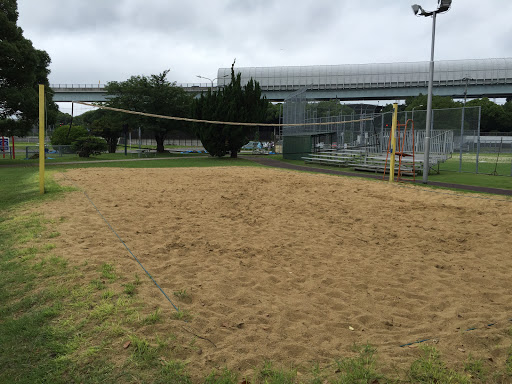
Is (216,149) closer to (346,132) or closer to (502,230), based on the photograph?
(346,132)

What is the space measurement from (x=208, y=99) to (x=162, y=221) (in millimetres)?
22076

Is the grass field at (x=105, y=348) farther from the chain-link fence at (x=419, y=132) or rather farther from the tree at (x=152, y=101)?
the tree at (x=152, y=101)

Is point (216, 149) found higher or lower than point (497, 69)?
lower

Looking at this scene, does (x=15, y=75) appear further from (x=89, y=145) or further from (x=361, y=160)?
(x=361, y=160)

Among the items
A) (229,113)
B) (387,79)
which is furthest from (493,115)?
(229,113)

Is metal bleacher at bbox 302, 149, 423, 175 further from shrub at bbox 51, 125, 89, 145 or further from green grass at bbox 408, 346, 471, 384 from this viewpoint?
shrub at bbox 51, 125, 89, 145

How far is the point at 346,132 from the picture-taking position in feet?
85.1

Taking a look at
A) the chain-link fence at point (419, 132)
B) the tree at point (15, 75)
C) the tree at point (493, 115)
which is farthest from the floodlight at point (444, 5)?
the tree at point (493, 115)

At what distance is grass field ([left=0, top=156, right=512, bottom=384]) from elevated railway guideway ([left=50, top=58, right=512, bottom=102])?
59.0m

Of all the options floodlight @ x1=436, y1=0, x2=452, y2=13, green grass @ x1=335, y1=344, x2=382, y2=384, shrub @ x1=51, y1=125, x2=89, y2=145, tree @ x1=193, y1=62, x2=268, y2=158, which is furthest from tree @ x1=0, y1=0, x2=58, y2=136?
green grass @ x1=335, y1=344, x2=382, y2=384

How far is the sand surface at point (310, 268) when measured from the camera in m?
2.93

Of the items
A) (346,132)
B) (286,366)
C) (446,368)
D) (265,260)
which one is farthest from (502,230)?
(346,132)

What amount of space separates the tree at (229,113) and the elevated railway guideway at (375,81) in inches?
1345

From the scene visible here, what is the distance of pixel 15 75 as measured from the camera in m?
20.4
